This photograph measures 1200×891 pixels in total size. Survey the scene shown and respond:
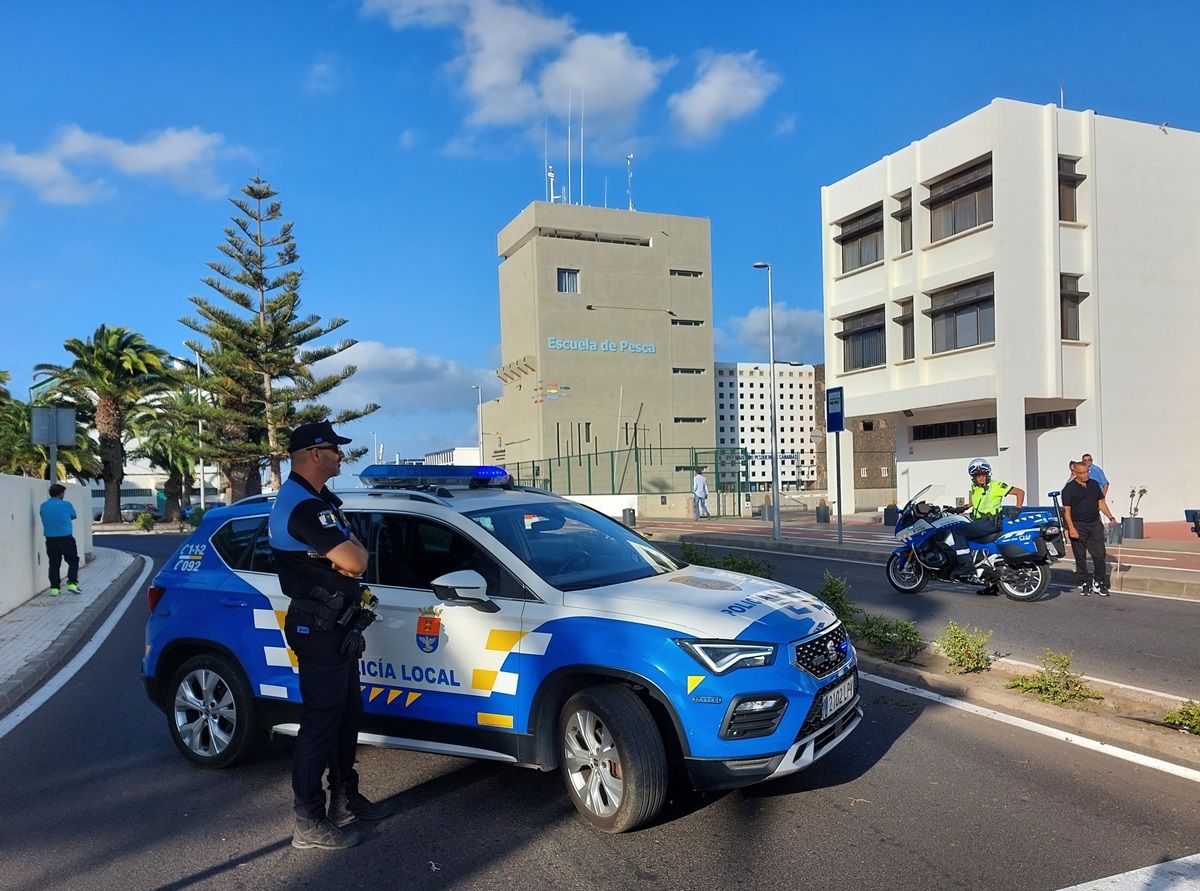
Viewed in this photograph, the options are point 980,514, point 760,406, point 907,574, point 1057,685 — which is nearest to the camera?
point 1057,685

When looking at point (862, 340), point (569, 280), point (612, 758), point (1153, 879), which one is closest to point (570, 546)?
point (612, 758)

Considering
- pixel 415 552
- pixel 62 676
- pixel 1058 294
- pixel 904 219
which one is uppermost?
pixel 904 219

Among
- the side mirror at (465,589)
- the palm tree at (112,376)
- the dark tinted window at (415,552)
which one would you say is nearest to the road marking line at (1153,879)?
the side mirror at (465,589)

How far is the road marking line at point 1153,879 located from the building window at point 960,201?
25021 mm

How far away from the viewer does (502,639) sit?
4594 mm

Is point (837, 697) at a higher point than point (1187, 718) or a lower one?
higher

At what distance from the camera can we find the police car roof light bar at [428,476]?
6.02 m

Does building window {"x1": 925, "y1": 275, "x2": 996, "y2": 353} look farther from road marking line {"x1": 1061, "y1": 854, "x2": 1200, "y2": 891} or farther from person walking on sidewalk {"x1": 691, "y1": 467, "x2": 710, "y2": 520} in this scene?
road marking line {"x1": 1061, "y1": 854, "x2": 1200, "y2": 891}

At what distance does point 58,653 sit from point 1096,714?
9.80m

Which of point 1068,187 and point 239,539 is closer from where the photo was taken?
point 239,539

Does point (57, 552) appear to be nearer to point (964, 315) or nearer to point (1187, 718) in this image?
point (1187, 718)

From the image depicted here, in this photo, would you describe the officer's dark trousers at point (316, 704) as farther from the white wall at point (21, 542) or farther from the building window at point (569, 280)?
the building window at point (569, 280)

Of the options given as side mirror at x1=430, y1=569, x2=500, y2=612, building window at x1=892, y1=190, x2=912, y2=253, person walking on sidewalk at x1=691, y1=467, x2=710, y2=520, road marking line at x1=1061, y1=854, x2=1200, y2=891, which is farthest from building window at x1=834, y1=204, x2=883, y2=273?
road marking line at x1=1061, y1=854, x2=1200, y2=891

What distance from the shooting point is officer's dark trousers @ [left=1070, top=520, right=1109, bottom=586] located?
1203cm
